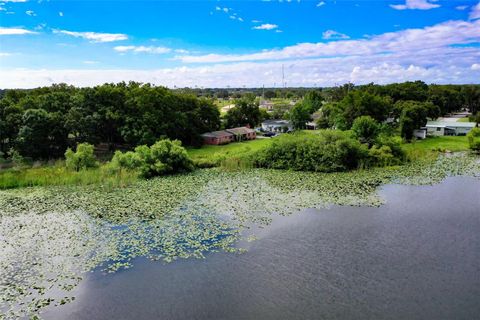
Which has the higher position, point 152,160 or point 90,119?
point 90,119

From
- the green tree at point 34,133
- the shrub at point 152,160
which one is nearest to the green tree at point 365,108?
the shrub at point 152,160

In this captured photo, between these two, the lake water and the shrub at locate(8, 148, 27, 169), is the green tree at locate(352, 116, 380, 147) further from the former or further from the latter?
the shrub at locate(8, 148, 27, 169)

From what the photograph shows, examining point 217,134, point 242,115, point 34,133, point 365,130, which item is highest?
point 242,115

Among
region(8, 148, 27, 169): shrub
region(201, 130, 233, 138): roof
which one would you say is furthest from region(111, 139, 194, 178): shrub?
region(201, 130, 233, 138): roof

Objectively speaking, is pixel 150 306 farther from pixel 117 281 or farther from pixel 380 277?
pixel 380 277

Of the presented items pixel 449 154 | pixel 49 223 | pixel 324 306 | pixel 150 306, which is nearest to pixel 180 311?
pixel 150 306

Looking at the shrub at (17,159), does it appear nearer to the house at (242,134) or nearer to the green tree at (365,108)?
the house at (242,134)

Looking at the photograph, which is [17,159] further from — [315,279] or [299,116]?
[299,116]

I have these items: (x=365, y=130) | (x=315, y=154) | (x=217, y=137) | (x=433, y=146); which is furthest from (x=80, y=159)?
(x=433, y=146)
